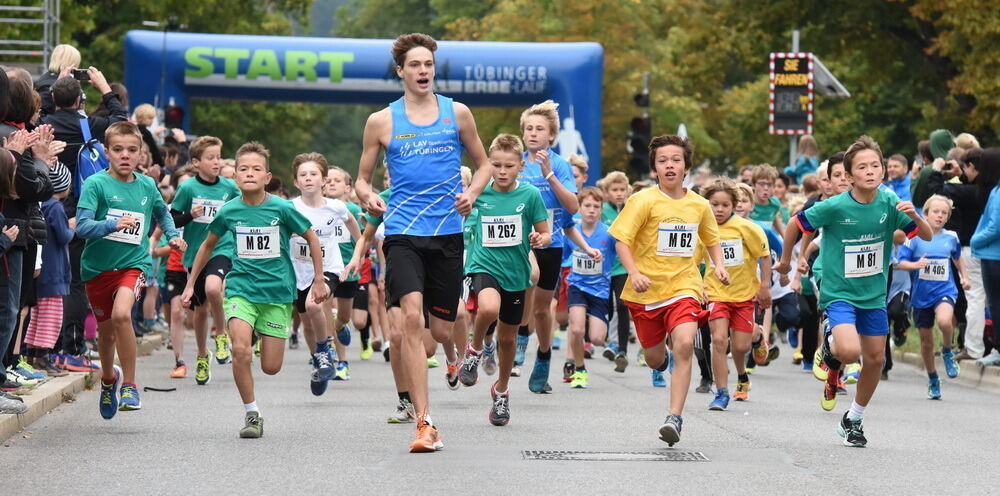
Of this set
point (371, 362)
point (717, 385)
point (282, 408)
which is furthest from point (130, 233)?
point (371, 362)

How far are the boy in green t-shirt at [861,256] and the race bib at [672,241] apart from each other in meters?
0.83

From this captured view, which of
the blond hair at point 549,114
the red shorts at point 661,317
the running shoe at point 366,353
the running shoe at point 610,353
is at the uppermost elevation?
the blond hair at point 549,114

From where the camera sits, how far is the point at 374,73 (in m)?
Result: 28.9

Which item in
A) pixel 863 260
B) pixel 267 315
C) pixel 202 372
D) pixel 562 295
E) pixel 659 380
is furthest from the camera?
pixel 562 295

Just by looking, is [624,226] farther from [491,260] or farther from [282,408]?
[282,408]

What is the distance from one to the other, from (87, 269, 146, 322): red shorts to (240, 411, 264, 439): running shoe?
1.31m

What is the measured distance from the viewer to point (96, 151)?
1262cm

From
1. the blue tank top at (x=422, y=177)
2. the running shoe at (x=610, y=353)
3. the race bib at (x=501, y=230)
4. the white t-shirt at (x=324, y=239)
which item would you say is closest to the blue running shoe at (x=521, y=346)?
the white t-shirt at (x=324, y=239)

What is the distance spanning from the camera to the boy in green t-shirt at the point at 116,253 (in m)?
10.8

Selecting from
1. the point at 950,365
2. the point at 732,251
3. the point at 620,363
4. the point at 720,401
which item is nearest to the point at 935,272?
the point at 950,365

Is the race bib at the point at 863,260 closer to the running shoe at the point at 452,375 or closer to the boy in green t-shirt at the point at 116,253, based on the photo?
the running shoe at the point at 452,375

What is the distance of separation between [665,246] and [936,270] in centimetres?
564

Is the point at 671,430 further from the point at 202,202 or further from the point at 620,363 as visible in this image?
the point at 620,363

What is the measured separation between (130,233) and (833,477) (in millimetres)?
4643
